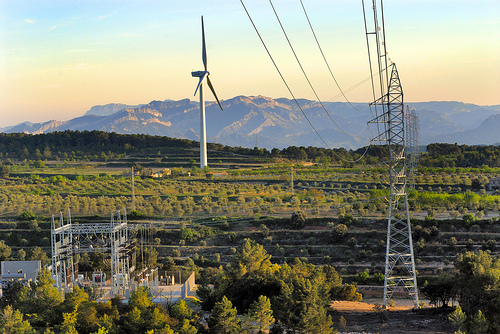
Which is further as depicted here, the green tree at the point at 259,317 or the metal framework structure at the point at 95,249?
the metal framework structure at the point at 95,249

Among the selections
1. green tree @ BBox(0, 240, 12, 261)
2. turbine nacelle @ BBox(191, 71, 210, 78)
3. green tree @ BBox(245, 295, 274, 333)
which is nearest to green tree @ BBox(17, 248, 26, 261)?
green tree @ BBox(0, 240, 12, 261)

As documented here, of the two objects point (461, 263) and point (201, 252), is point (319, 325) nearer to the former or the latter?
point (461, 263)

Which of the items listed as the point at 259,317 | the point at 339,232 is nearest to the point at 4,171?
the point at 339,232

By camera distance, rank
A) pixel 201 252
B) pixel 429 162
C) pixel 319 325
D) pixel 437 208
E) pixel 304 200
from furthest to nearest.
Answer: pixel 429 162 → pixel 304 200 → pixel 437 208 → pixel 201 252 → pixel 319 325

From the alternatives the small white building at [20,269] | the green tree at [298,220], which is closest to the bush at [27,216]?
the small white building at [20,269]

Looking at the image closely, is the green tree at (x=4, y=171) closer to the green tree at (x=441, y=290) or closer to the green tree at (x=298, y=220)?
the green tree at (x=298, y=220)

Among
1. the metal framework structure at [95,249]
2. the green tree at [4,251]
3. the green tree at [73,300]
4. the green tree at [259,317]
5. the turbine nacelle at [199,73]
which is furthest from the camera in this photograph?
the turbine nacelle at [199,73]

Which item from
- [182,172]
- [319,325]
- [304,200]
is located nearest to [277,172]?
[182,172]

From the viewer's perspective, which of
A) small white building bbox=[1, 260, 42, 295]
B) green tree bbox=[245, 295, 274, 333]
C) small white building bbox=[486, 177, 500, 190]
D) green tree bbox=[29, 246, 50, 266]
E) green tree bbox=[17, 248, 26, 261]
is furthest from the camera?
small white building bbox=[486, 177, 500, 190]

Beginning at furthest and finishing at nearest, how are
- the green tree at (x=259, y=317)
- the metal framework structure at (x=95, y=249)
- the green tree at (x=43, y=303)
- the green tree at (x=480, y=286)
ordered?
the metal framework structure at (x=95, y=249) → the green tree at (x=43, y=303) → the green tree at (x=259, y=317) → the green tree at (x=480, y=286)

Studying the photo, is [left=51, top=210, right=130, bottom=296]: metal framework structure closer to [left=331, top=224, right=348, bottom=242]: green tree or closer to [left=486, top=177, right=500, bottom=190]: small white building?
[left=331, top=224, right=348, bottom=242]: green tree

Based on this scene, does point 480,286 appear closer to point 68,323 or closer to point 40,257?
point 68,323
